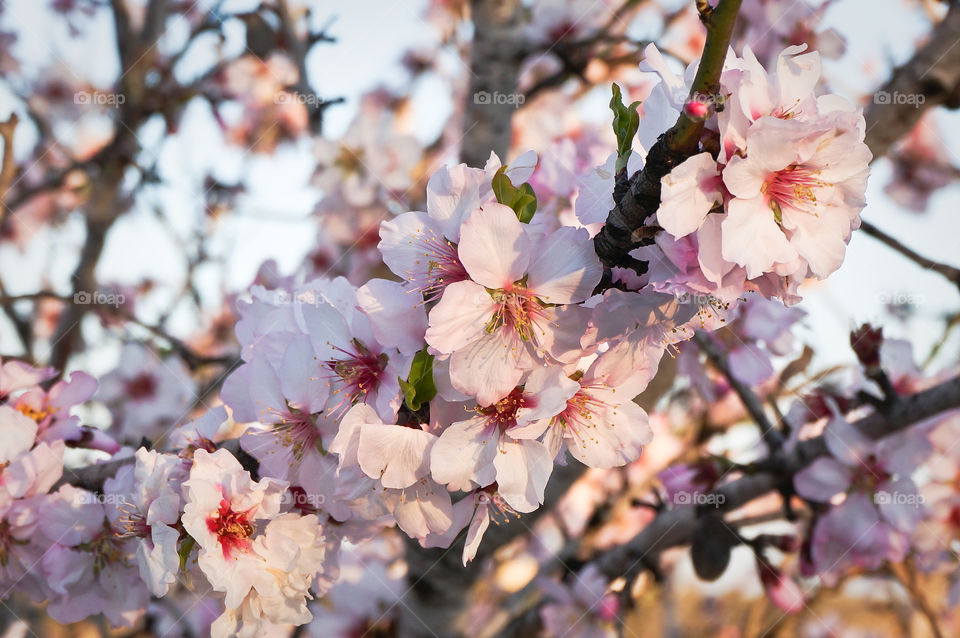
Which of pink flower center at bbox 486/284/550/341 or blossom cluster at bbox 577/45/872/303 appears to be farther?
pink flower center at bbox 486/284/550/341

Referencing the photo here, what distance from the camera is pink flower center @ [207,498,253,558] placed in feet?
→ 3.19

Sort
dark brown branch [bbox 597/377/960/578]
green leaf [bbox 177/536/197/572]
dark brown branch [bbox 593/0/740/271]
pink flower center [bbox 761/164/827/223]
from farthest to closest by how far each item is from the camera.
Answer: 1. dark brown branch [bbox 597/377/960/578]
2. green leaf [bbox 177/536/197/572]
3. pink flower center [bbox 761/164/827/223]
4. dark brown branch [bbox 593/0/740/271]

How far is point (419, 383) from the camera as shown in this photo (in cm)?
88

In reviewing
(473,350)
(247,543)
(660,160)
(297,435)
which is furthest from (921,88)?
(247,543)

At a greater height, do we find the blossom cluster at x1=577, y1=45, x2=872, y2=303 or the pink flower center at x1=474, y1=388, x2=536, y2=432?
the blossom cluster at x1=577, y1=45, x2=872, y2=303

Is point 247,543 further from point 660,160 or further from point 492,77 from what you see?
point 492,77

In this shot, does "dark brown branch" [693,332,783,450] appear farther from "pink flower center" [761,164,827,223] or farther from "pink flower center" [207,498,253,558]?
"pink flower center" [207,498,253,558]

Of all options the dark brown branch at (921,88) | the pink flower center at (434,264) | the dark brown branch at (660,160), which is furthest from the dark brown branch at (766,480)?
the pink flower center at (434,264)

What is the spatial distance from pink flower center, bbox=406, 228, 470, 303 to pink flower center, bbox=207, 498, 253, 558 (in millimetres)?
412

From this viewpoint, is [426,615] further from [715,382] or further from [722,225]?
[722,225]

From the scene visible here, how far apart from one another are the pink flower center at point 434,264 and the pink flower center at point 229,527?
412 millimetres

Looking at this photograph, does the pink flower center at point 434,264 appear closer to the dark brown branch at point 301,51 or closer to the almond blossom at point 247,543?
the almond blossom at point 247,543

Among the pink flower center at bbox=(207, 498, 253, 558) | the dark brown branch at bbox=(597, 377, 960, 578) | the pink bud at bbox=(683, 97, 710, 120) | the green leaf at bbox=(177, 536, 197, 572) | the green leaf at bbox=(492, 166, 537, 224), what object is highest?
the pink bud at bbox=(683, 97, 710, 120)

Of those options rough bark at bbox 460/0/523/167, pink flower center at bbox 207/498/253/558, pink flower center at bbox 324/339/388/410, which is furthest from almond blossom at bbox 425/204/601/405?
rough bark at bbox 460/0/523/167
